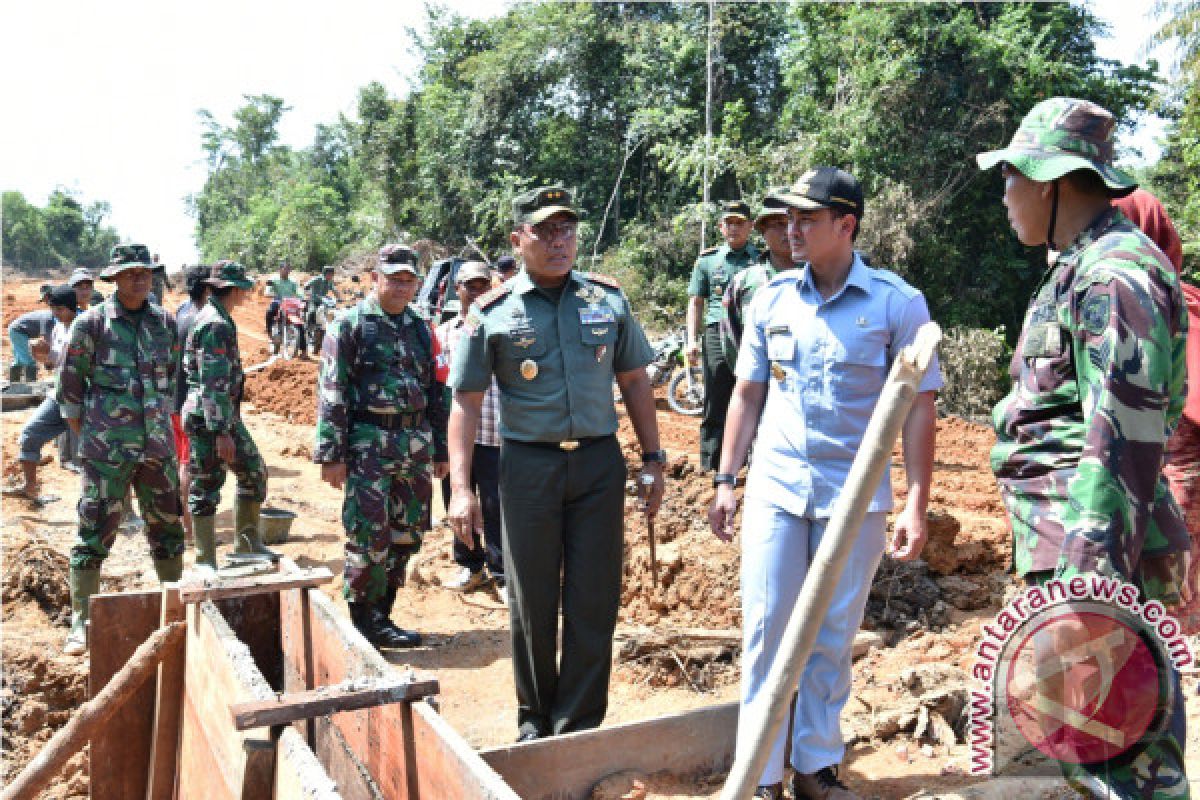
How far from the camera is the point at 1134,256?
1913mm

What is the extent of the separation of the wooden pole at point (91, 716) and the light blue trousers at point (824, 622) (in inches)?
81.2

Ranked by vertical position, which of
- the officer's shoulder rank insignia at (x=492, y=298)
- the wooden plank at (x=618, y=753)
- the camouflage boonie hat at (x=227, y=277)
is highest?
the camouflage boonie hat at (x=227, y=277)

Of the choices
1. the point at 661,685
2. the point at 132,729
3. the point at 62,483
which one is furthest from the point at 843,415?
the point at 62,483

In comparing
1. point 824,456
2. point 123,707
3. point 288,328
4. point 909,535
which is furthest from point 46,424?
point 288,328

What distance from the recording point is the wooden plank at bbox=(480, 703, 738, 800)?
2961mm

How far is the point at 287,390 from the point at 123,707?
38.6 ft

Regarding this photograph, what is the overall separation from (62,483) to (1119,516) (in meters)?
10.2

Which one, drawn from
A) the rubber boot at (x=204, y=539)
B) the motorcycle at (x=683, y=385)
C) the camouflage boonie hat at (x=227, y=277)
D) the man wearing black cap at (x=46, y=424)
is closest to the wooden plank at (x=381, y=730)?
the rubber boot at (x=204, y=539)

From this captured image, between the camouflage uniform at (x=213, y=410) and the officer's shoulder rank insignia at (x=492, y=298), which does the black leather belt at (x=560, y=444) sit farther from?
the camouflage uniform at (x=213, y=410)

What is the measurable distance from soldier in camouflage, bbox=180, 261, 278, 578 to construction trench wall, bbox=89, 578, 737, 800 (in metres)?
2.39

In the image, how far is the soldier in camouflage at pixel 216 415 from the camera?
5.88m

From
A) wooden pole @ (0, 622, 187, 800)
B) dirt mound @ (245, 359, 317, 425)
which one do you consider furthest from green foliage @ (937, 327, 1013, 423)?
wooden pole @ (0, 622, 187, 800)

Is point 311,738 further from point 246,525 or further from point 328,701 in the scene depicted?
point 246,525

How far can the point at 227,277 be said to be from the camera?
6094 mm
